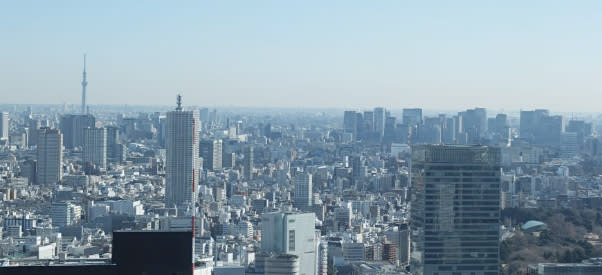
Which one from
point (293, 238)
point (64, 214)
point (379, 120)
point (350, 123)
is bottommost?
point (64, 214)

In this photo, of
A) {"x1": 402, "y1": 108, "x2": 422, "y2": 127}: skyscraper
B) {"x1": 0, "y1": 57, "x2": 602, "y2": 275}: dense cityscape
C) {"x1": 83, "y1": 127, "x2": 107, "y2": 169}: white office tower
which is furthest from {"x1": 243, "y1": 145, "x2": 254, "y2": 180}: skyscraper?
{"x1": 402, "y1": 108, "x2": 422, "y2": 127}: skyscraper

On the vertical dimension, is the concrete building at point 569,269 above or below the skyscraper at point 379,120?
below

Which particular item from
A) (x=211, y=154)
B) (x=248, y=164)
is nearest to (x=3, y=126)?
(x=211, y=154)

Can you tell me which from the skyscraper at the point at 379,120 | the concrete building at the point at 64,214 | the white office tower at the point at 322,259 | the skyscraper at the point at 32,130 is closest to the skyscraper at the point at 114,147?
the skyscraper at the point at 32,130

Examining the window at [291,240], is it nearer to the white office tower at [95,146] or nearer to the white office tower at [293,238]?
the white office tower at [293,238]

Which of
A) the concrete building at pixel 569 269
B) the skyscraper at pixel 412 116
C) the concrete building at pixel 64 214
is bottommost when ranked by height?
the concrete building at pixel 64 214

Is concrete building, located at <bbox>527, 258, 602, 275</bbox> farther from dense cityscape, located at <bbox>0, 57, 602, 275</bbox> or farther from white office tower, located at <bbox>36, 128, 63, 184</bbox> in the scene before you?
white office tower, located at <bbox>36, 128, 63, 184</bbox>

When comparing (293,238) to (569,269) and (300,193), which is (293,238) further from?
(300,193)
